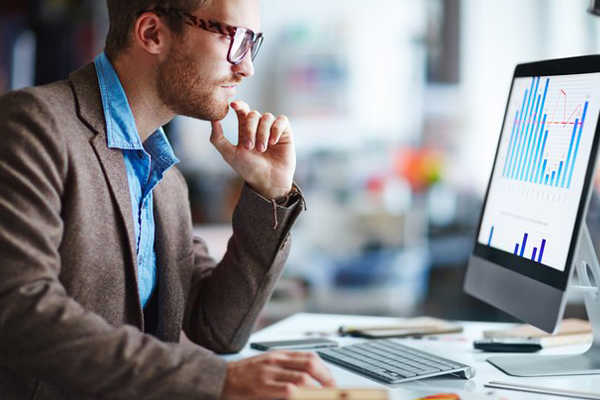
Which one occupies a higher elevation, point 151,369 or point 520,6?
point 520,6

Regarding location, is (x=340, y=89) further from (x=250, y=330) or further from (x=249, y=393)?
(x=249, y=393)

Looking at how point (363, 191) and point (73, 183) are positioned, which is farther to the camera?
point (363, 191)

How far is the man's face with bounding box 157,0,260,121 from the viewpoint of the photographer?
4.85 ft

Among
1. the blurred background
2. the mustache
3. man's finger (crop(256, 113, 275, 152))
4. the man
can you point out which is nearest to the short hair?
the man

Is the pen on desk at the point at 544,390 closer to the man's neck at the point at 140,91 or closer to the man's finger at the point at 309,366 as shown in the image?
the man's finger at the point at 309,366

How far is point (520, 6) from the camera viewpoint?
630 centimetres

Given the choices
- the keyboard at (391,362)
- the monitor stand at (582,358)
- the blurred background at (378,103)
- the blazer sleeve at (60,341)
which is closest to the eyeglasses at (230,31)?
the blazer sleeve at (60,341)

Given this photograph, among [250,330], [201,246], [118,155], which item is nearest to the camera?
[118,155]

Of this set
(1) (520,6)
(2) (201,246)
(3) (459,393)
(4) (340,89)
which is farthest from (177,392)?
(1) (520,6)

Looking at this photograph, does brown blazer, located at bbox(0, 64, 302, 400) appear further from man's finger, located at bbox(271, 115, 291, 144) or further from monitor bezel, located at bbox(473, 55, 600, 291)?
monitor bezel, located at bbox(473, 55, 600, 291)

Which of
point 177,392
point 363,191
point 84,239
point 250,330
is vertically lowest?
point 363,191

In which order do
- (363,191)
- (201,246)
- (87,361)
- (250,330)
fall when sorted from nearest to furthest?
(87,361)
(250,330)
(201,246)
(363,191)

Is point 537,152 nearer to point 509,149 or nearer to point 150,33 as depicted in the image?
point 509,149

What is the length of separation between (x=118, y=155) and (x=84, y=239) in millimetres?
175
